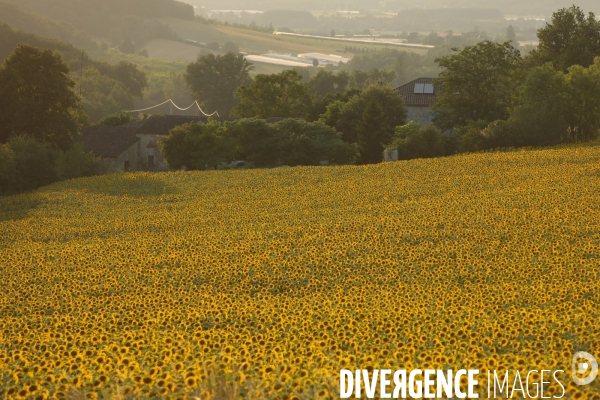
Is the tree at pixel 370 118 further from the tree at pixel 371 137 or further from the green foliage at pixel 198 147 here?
the green foliage at pixel 198 147

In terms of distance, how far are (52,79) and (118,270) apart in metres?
33.6

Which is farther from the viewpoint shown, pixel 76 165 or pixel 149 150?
pixel 149 150

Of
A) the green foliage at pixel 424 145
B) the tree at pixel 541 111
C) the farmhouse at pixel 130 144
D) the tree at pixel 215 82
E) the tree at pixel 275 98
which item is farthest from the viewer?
the tree at pixel 215 82

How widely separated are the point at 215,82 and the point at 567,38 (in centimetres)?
6992

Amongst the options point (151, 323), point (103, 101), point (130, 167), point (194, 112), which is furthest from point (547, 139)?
point (194, 112)

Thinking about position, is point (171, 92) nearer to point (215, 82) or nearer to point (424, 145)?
point (215, 82)

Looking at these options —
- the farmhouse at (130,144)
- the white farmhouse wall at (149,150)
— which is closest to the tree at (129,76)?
the farmhouse at (130,144)

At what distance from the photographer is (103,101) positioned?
134000 mm

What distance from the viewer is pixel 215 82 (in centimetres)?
13088

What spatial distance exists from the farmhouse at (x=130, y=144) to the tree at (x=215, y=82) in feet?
207

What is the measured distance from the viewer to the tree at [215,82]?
130 metres

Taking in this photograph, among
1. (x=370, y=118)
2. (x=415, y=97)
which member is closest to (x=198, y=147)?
(x=370, y=118)

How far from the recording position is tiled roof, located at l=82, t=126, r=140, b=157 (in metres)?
63.6

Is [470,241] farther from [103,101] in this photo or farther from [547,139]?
[103,101]
